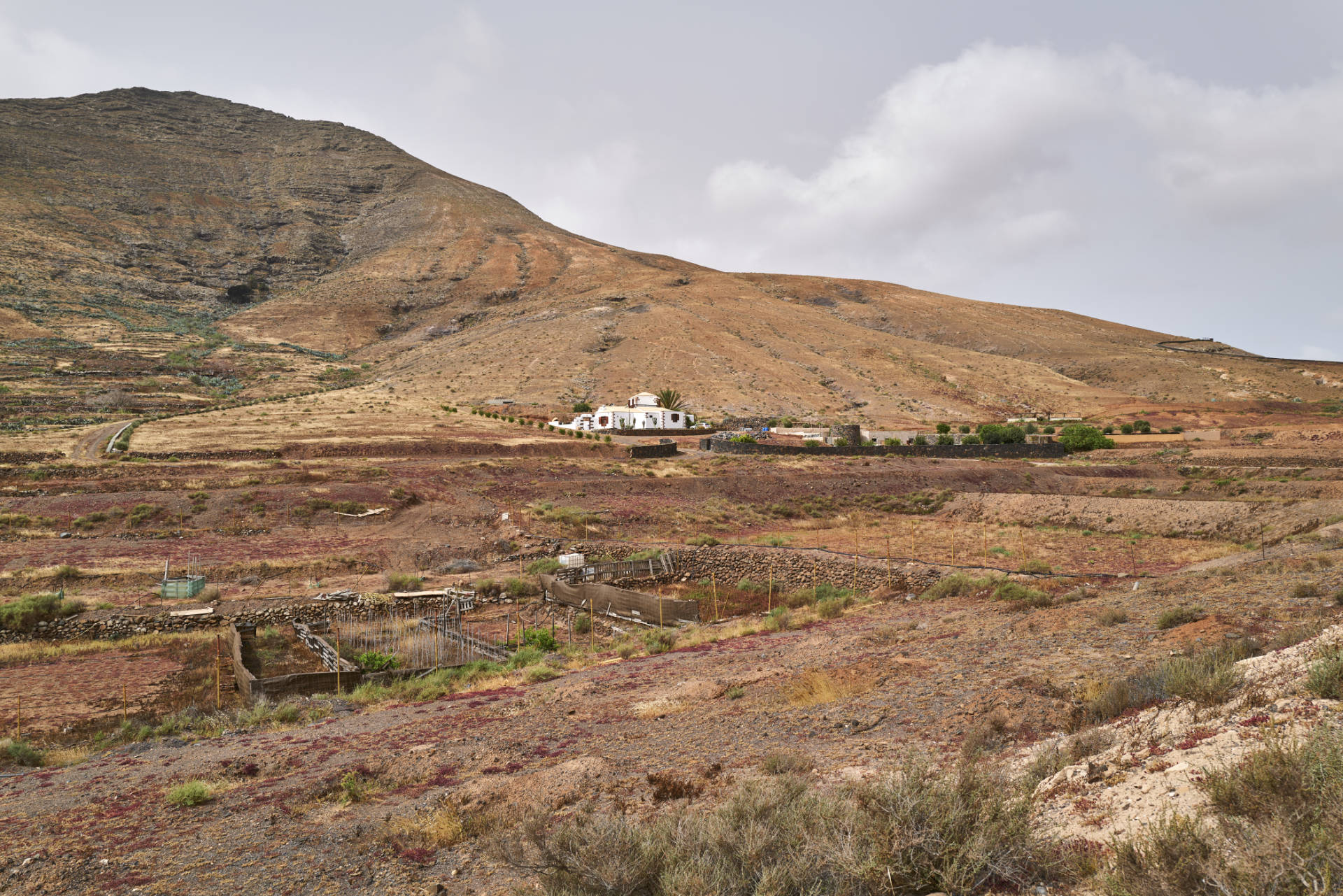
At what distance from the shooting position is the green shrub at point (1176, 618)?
33.1 ft

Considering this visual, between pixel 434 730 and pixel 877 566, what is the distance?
1425cm

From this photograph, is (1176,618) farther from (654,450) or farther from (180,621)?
(654,450)

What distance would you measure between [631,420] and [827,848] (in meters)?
60.5

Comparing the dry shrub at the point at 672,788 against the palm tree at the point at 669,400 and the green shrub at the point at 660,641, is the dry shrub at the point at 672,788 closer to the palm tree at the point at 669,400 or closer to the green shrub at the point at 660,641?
the green shrub at the point at 660,641

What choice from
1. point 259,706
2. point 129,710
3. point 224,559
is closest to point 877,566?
point 259,706

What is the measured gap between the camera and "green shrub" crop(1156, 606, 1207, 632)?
1009 cm

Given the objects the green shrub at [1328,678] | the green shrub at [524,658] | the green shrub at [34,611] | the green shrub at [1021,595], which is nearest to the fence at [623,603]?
the green shrub at [524,658]

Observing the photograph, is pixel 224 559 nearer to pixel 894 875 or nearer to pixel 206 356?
pixel 894 875

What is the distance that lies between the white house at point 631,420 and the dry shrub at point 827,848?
57166mm

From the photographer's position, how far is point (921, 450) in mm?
50750

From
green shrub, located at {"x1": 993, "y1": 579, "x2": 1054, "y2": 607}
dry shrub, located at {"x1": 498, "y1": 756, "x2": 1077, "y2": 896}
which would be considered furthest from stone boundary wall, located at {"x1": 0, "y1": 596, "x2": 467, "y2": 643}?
dry shrub, located at {"x1": 498, "y1": 756, "x2": 1077, "y2": 896}

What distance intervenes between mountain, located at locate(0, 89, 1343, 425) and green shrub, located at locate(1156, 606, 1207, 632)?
2540 inches

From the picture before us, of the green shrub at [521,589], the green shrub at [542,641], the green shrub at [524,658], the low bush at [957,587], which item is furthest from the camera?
the green shrub at [521,589]

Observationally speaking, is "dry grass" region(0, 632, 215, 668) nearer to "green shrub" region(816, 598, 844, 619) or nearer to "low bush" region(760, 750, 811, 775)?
"green shrub" region(816, 598, 844, 619)
